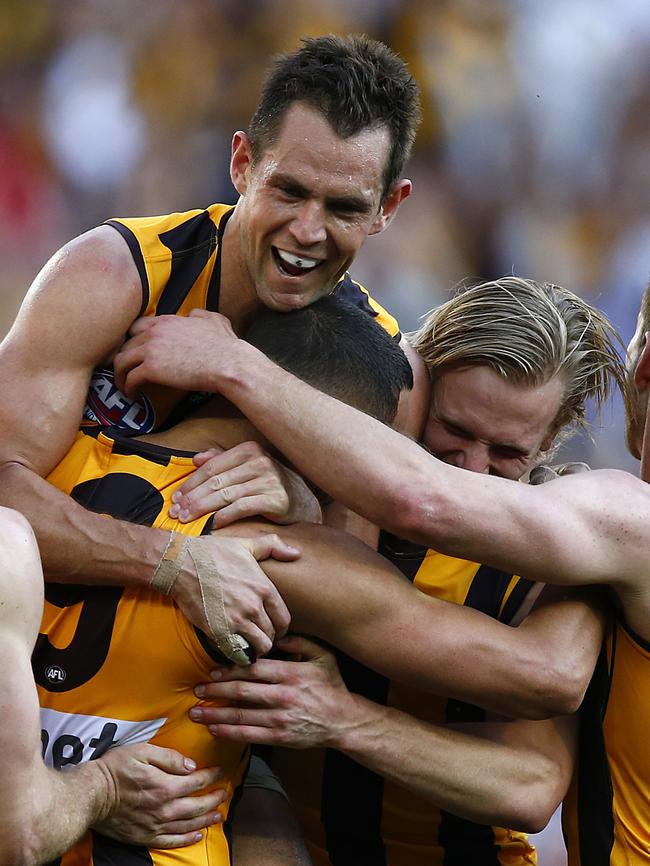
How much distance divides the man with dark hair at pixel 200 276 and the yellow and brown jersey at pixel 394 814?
51 cm

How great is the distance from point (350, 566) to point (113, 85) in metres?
4.88

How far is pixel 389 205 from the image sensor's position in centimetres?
347

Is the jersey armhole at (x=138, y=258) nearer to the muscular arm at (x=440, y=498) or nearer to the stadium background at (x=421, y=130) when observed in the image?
the muscular arm at (x=440, y=498)

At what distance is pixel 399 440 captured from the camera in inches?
113

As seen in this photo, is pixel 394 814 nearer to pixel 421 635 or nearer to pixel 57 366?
pixel 421 635

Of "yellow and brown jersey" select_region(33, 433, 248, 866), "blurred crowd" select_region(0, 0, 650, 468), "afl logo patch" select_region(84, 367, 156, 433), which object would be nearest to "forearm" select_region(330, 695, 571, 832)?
"yellow and brown jersey" select_region(33, 433, 248, 866)

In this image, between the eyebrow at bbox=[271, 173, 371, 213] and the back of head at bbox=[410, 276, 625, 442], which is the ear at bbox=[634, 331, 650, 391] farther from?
the eyebrow at bbox=[271, 173, 371, 213]

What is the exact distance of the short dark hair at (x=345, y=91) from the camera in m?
3.15

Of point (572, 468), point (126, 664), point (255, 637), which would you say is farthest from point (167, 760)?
point (572, 468)

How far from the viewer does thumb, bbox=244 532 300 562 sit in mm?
2682

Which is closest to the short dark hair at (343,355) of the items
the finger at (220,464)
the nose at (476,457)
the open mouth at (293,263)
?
the open mouth at (293,263)

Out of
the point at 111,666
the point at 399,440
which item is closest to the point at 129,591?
the point at 111,666

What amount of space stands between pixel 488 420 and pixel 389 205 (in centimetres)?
71

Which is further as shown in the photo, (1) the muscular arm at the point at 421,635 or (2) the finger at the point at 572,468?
(2) the finger at the point at 572,468
